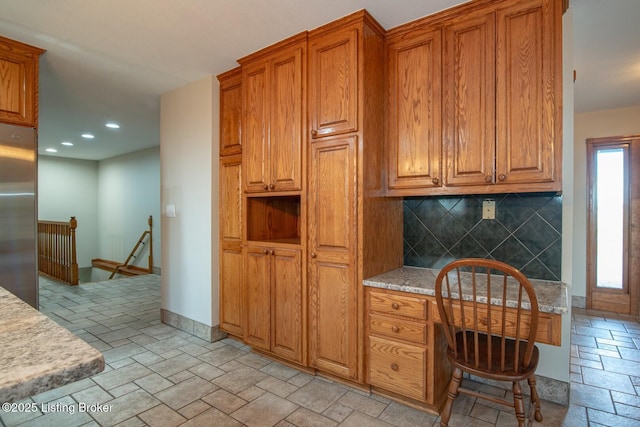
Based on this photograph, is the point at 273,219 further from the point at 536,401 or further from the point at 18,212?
the point at 536,401

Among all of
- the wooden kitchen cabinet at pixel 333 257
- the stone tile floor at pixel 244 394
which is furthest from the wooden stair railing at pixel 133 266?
the wooden kitchen cabinet at pixel 333 257

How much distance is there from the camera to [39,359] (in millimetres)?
710

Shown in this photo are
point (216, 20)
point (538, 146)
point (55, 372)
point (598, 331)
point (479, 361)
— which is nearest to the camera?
point (55, 372)

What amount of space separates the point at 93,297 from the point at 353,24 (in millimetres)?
5007

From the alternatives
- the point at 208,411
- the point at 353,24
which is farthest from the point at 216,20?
the point at 208,411

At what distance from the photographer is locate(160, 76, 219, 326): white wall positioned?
10.5ft

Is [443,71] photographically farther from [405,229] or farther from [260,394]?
[260,394]

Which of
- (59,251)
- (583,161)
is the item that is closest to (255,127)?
(583,161)

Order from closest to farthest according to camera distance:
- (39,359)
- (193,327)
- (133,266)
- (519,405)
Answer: (39,359) < (519,405) < (193,327) < (133,266)

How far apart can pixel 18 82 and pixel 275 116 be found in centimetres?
196

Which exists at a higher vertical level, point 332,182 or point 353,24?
point 353,24

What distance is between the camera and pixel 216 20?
7.37 feet

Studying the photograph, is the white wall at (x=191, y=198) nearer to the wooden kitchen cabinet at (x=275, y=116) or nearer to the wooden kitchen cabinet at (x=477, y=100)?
the wooden kitchen cabinet at (x=275, y=116)

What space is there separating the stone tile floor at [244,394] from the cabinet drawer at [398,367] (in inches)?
5.1
